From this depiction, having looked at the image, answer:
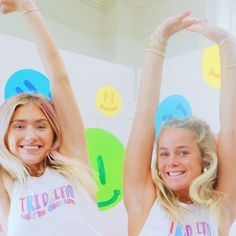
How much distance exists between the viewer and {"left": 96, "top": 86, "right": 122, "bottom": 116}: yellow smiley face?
4.35 feet

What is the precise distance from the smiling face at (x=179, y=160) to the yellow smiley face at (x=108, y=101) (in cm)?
40

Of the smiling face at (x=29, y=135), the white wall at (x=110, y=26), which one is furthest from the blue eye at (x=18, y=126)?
the white wall at (x=110, y=26)

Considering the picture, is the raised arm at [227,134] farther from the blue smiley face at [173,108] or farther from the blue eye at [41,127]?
the blue eye at [41,127]

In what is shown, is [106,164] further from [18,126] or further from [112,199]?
[18,126]

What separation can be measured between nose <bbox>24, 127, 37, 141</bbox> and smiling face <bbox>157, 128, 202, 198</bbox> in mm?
313

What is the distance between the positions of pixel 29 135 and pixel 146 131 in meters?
0.29

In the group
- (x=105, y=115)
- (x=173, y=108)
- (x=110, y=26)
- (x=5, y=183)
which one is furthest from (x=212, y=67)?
(x=110, y=26)

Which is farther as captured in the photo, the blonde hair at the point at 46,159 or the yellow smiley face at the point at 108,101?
the yellow smiley face at the point at 108,101

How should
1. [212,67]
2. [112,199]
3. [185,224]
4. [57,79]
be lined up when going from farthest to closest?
[112,199], [212,67], [57,79], [185,224]

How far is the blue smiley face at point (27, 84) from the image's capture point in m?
1.12

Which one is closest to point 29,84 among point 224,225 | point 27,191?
point 27,191

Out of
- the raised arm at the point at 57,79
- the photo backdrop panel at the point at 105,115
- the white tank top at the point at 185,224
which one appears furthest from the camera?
the photo backdrop panel at the point at 105,115

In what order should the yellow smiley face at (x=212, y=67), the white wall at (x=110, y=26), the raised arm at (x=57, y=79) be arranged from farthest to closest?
the white wall at (x=110, y=26)
the yellow smiley face at (x=212, y=67)
the raised arm at (x=57, y=79)

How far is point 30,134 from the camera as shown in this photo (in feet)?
3.22
